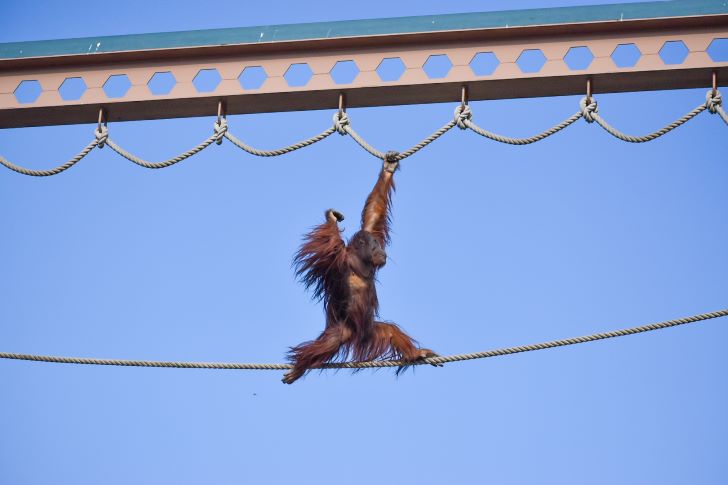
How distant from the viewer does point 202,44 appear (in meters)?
7.47

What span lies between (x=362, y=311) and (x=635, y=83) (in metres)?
2.47

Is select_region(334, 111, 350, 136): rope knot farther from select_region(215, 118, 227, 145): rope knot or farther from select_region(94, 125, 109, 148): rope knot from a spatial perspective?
select_region(94, 125, 109, 148): rope knot

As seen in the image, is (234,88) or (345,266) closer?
(234,88)

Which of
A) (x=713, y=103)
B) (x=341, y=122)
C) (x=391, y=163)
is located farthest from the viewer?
(x=391, y=163)

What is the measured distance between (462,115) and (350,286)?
1875mm

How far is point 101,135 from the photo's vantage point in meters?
7.71

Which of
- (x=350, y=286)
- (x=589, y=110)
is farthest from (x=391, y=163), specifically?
(x=589, y=110)

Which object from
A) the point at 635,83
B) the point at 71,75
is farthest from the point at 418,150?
the point at 71,75

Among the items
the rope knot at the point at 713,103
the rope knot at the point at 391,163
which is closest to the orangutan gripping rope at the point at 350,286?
the rope knot at the point at 391,163

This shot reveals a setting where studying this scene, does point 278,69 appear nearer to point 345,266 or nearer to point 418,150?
point 418,150

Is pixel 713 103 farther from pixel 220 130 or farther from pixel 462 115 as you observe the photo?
pixel 220 130

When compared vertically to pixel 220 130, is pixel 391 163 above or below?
above

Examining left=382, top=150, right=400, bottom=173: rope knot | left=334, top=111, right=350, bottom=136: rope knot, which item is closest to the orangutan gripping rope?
left=382, top=150, right=400, bottom=173: rope knot

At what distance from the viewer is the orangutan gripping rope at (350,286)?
8648 millimetres
